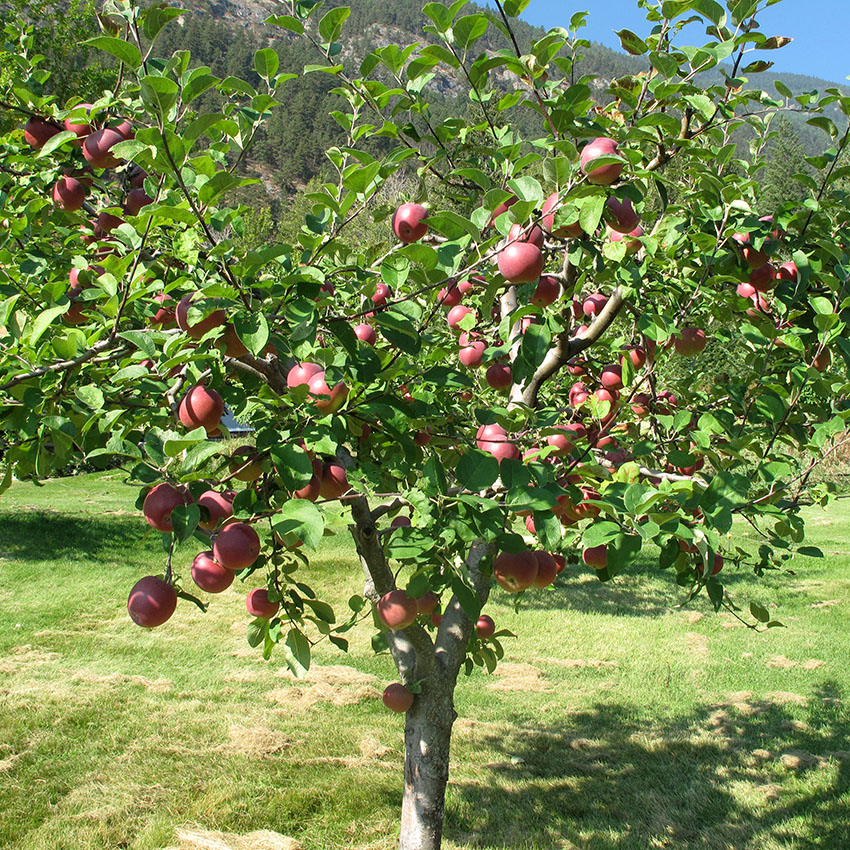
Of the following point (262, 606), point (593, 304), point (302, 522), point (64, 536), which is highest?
point (593, 304)

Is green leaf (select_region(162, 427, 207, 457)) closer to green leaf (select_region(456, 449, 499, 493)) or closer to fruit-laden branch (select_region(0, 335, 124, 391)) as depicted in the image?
fruit-laden branch (select_region(0, 335, 124, 391))

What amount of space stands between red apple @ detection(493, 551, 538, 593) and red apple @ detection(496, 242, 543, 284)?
753 millimetres

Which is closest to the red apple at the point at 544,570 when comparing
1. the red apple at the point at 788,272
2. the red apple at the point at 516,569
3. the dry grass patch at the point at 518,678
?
the red apple at the point at 516,569

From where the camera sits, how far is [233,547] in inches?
63.7

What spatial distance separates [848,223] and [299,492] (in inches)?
77.6

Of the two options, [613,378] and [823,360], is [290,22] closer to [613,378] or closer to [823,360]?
[613,378]

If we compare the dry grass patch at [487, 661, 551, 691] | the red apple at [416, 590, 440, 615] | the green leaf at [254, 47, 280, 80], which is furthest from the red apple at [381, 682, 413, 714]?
the dry grass patch at [487, 661, 551, 691]

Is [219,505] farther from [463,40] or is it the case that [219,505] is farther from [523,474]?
[463,40]

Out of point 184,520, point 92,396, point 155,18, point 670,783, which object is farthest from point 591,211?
point 670,783

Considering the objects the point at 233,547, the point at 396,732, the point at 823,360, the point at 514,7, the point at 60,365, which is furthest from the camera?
the point at 396,732

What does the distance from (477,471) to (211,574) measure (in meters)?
0.69

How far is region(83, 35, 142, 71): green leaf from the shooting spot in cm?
118

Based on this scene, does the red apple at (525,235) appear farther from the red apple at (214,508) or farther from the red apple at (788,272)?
the red apple at (788,272)

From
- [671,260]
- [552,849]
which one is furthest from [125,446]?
Result: [552,849]
